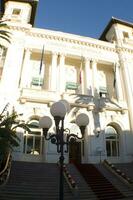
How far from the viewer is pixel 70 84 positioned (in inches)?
945

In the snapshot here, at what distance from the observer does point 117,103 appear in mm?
22734

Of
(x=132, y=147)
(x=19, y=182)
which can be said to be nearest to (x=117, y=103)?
(x=132, y=147)

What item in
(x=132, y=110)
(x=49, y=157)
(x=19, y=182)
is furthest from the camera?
(x=132, y=110)

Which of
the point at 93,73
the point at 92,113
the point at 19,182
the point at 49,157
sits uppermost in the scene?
the point at 93,73

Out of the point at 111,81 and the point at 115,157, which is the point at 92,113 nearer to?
the point at 115,157

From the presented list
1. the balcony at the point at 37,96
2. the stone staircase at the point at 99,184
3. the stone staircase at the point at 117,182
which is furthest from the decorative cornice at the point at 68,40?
the stone staircase at the point at 99,184

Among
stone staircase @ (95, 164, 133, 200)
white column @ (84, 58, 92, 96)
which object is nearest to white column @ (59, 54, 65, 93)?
white column @ (84, 58, 92, 96)

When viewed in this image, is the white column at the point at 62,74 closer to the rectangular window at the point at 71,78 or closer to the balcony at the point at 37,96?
the balcony at the point at 37,96

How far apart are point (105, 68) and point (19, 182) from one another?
1797 centimetres

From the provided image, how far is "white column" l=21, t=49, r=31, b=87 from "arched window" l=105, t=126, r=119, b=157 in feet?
29.6

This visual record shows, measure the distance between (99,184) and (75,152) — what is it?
7.37m

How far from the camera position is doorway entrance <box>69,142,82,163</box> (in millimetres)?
20328

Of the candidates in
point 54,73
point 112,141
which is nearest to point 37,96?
point 54,73

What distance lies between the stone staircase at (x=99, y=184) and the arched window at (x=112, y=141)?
5046 mm
